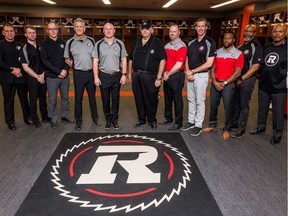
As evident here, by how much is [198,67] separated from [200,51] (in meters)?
0.22

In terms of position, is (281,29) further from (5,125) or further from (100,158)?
(5,125)

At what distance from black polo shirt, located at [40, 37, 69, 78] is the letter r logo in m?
1.40

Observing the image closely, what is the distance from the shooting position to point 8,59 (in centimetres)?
345

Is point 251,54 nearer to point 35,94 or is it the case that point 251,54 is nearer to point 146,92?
point 146,92

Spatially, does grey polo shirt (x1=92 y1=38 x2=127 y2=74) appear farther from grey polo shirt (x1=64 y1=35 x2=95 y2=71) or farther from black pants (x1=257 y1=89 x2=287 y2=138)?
black pants (x1=257 y1=89 x2=287 y2=138)

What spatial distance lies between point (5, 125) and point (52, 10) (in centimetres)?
936

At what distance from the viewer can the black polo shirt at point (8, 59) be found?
134 inches

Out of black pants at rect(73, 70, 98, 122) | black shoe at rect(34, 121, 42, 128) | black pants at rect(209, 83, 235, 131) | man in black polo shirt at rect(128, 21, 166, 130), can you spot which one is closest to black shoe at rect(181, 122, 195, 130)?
black pants at rect(209, 83, 235, 131)

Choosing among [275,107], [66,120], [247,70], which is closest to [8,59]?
[66,120]

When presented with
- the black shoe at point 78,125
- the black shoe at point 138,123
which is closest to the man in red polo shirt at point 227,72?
the black shoe at point 138,123

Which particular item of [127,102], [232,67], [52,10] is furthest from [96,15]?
[232,67]

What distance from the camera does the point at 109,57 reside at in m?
3.34

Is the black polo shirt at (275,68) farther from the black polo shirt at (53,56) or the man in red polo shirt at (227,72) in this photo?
the black polo shirt at (53,56)

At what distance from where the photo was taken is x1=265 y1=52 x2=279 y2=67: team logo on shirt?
121 inches
